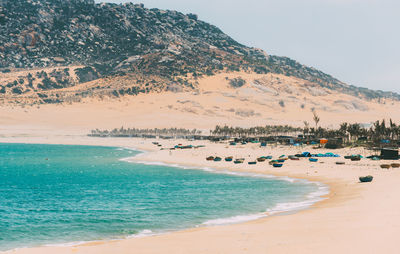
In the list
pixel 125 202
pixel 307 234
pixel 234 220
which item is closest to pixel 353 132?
pixel 125 202

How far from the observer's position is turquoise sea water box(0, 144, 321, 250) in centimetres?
3057

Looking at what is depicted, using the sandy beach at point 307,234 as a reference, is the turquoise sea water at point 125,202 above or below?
below

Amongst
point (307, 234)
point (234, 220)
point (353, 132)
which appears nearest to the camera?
point (307, 234)

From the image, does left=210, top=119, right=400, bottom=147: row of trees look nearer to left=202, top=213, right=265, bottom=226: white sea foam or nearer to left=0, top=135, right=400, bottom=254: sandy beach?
left=0, top=135, right=400, bottom=254: sandy beach

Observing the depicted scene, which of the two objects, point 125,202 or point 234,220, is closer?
point 234,220

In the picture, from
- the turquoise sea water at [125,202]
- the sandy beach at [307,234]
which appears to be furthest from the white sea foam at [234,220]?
the sandy beach at [307,234]

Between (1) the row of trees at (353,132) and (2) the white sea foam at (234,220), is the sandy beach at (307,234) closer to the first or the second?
(2) the white sea foam at (234,220)

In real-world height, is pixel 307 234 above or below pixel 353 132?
below

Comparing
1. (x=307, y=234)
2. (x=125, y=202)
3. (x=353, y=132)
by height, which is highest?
(x=353, y=132)

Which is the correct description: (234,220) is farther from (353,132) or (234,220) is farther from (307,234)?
(353,132)

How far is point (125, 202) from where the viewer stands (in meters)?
42.8

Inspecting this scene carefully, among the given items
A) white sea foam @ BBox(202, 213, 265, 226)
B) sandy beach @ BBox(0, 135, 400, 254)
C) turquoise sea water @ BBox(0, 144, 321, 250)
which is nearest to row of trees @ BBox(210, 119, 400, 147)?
turquoise sea water @ BBox(0, 144, 321, 250)

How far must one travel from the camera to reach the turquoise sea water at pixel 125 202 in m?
30.6

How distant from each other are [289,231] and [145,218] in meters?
13.6
